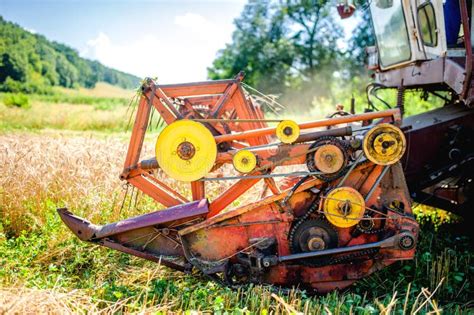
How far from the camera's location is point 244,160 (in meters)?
3.67

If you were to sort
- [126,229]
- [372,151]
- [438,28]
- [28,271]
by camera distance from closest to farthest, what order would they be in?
[372,151], [126,229], [28,271], [438,28]

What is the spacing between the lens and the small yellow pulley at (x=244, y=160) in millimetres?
3658

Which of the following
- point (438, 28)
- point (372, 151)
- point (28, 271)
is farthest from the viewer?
point (438, 28)

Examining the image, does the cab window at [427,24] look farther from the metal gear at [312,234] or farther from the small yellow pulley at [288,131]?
the metal gear at [312,234]

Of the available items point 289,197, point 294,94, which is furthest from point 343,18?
point 294,94

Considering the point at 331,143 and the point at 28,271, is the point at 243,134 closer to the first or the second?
the point at 331,143

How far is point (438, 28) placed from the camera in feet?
16.0

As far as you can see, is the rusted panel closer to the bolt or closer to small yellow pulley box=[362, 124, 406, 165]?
the bolt

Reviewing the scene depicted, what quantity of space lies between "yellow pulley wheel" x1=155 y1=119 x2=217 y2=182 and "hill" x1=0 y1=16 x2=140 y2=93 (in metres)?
64.7

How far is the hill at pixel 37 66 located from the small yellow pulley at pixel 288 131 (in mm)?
65234

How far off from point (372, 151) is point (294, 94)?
38429mm

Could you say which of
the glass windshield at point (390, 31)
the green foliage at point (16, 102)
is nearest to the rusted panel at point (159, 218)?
the glass windshield at point (390, 31)

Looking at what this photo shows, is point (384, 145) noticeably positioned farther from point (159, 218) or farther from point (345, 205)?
point (159, 218)

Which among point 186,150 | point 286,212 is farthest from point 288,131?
point 186,150
